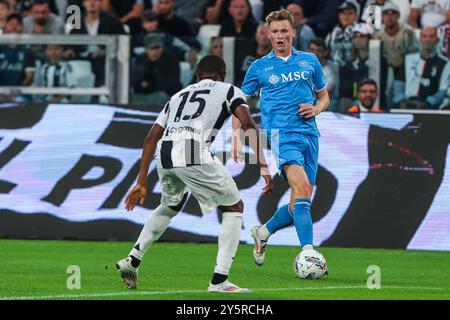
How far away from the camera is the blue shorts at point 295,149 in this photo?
37.2ft

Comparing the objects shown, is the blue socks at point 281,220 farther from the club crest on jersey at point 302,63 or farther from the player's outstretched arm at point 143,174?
the player's outstretched arm at point 143,174

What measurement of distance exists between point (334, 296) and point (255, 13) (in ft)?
30.7

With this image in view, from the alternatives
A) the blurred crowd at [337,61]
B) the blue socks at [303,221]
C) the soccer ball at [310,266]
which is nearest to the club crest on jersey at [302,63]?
the blue socks at [303,221]

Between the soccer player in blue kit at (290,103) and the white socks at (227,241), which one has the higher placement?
the soccer player in blue kit at (290,103)

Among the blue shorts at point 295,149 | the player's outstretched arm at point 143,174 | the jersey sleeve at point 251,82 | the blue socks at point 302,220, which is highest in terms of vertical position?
the jersey sleeve at point 251,82

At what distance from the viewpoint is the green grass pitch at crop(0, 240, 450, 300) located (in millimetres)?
9305

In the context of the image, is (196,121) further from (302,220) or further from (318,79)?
(318,79)

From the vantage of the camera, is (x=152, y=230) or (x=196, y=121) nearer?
(x=196, y=121)

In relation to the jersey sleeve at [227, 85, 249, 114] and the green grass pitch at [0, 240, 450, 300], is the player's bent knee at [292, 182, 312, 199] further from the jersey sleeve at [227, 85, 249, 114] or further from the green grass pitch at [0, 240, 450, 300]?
the jersey sleeve at [227, 85, 249, 114]

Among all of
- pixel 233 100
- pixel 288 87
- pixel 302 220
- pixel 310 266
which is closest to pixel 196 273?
pixel 302 220

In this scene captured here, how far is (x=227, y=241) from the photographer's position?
364 inches

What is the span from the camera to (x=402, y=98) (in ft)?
52.4

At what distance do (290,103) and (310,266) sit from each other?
5.32 ft
